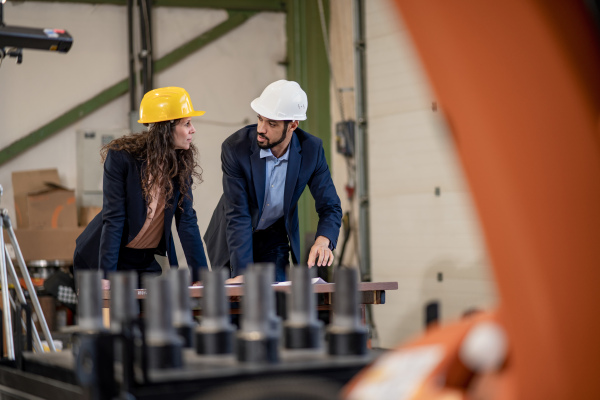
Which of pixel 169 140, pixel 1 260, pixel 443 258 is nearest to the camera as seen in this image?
pixel 1 260

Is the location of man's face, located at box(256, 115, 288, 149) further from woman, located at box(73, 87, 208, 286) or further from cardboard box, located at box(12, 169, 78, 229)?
cardboard box, located at box(12, 169, 78, 229)

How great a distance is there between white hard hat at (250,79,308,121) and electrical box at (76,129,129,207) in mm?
4219

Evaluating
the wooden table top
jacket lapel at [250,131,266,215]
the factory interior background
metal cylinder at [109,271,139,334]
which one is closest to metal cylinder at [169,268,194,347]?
metal cylinder at [109,271,139,334]

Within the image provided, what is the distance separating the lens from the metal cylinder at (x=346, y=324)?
39.8 inches

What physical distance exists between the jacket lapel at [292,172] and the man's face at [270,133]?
0.12 metres

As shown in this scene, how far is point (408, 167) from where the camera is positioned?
23.4 ft

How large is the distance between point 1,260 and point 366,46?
4774 mm

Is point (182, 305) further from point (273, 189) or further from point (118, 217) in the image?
point (273, 189)

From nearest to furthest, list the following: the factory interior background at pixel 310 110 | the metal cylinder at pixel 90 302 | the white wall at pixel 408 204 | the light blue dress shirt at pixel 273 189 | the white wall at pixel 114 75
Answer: the metal cylinder at pixel 90 302 → the light blue dress shirt at pixel 273 189 → the white wall at pixel 408 204 → the factory interior background at pixel 310 110 → the white wall at pixel 114 75

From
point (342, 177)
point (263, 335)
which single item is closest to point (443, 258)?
point (342, 177)

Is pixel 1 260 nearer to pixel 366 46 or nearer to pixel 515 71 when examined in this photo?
pixel 515 71

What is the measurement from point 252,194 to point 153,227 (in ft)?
1.78

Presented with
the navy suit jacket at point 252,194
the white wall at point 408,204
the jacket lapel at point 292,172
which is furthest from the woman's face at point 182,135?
the white wall at point 408,204

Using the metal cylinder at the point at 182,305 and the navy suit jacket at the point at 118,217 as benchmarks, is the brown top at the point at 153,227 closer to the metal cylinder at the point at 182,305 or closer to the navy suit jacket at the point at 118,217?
the navy suit jacket at the point at 118,217
